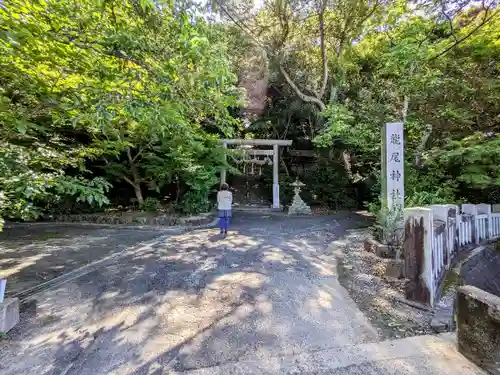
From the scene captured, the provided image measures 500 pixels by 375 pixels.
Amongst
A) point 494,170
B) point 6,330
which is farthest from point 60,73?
point 494,170

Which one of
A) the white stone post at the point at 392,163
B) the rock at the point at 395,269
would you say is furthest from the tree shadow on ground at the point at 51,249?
the white stone post at the point at 392,163

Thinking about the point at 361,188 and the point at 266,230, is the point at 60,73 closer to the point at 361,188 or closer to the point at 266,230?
the point at 266,230

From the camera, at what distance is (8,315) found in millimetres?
2219

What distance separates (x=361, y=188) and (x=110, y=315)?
471 inches

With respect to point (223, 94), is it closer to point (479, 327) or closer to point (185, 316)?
point (185, 316)

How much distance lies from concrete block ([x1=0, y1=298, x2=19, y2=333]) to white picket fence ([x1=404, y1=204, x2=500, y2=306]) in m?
3.78

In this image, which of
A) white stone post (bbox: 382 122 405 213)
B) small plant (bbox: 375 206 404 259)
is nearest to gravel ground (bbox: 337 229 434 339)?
small plant (bbox: 375 206 404 259)

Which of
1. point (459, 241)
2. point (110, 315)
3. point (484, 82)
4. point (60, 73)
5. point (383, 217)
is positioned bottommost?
point (110, 315)

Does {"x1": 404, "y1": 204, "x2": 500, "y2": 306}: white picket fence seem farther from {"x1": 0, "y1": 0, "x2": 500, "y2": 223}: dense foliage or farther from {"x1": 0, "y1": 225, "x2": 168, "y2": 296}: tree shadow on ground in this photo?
{"x1": 0, "y1": 225, "x2": 168, "y2": 296}: tree shadow on ground

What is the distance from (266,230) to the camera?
22.9 feet

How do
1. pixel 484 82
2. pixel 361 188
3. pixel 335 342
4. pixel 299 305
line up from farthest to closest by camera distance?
pixel 361 188
pixel 484 82
pixel 299 305
pixel 335 342

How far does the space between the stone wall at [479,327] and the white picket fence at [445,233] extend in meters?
0.99

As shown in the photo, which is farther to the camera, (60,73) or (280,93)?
(280,93)

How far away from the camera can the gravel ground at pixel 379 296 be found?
2301 mm
